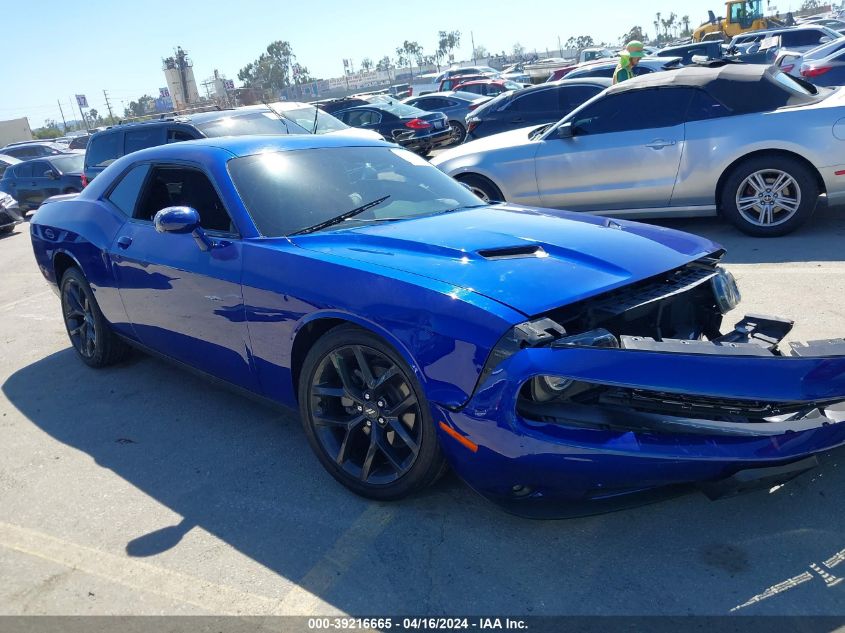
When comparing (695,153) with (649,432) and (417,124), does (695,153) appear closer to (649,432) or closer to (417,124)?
(649,432)

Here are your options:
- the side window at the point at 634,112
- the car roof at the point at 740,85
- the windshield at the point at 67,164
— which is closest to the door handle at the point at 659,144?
the side window at the point at 634,112

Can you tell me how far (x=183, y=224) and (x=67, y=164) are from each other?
16.2m

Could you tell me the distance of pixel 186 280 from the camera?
394cm

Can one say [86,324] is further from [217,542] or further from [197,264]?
[217,542]

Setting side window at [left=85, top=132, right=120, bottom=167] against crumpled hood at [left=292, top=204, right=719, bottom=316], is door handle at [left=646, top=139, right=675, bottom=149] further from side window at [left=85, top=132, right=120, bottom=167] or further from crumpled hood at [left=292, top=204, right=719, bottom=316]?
side window at [left=85, top=132, right=120, bottom=167]

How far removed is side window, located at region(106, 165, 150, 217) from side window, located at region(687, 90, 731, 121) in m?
5.17

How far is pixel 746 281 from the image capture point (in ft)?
19.1

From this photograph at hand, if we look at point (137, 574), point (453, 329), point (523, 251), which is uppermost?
point (523, 251)

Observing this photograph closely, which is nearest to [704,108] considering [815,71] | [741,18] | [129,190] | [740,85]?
[740,85]

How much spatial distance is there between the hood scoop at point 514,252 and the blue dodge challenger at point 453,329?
14mm

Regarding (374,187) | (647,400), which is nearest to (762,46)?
(374,187)

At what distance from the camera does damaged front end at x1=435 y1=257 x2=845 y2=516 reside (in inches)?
97.7

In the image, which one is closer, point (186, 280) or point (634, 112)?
point (186, 280)

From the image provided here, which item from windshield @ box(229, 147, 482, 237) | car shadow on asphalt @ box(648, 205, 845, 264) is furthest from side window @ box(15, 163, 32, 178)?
windshield @ box(229, 147, 482, 237)
